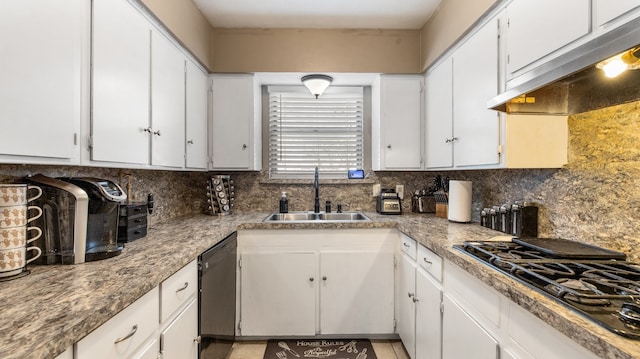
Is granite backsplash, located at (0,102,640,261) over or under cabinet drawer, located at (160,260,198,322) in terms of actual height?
over

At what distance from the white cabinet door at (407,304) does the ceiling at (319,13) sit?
6.08 ft

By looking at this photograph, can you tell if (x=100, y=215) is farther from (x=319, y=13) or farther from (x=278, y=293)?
(x=319, y=13)

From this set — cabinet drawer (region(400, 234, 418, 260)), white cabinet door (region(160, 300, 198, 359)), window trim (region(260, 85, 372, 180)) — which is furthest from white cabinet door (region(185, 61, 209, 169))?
cabinet drawer (region(400, 234, 418, 260))

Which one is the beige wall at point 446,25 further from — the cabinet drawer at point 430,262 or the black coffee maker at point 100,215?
the black coffee maker at point 100,215

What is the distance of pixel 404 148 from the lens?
2.61 m

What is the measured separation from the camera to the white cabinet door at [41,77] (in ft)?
2.97

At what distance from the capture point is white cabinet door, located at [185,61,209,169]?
7.27ft

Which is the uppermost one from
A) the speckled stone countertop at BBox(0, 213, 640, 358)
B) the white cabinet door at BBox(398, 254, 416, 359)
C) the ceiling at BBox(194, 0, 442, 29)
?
the ceiling at BBox(194, 0, 442, 29)

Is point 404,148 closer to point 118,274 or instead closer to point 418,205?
point 418,205

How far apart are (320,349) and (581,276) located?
172 cm

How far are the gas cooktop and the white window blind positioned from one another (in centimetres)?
174

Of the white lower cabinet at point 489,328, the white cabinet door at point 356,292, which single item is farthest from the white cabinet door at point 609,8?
the white cabinet door at point 356,292

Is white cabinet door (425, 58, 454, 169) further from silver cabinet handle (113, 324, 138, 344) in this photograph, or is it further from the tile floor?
silver cabinet handle (113, 324, 138, 344)

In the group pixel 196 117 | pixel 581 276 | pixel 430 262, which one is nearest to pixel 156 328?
pixel 430 262
